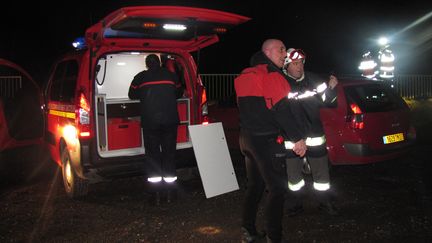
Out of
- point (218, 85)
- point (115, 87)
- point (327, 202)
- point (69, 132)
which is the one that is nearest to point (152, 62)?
point (69, 132)

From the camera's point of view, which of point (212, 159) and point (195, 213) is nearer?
point (195, 213)

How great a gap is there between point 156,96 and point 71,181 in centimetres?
156

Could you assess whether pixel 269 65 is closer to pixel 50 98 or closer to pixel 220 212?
pixel 220 212

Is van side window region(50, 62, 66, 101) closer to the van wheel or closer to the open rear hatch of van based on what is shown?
the open rear hatch of van

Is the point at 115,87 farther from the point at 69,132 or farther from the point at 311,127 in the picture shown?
the point at 311,127

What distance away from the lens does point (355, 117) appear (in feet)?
19.2

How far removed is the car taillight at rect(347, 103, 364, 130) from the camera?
5.84 m

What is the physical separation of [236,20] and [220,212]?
2198 millimetres

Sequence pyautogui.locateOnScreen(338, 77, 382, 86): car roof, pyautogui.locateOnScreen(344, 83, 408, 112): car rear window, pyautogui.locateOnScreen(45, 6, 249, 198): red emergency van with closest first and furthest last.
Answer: pyautogui.locateOnScreen(45, 6, 249, 198): red emergency van
pyautogui.locateOnScreen(344, 83, 408, 112): car rear window
pyautogui.locateOnScreen(338, 77, 382, 86): car roof

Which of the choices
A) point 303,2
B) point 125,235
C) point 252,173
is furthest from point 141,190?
point 303,2

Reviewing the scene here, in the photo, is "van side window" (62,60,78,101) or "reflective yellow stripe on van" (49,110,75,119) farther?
"van side window" (62,60,78,101)

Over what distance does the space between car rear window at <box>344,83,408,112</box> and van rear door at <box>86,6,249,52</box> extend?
205 cm

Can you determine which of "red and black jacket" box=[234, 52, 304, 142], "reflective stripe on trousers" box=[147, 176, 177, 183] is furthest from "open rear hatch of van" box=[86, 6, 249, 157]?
"red and black jacket" box=[234, 52, 304, 142]

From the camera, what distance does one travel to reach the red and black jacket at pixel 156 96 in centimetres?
523
